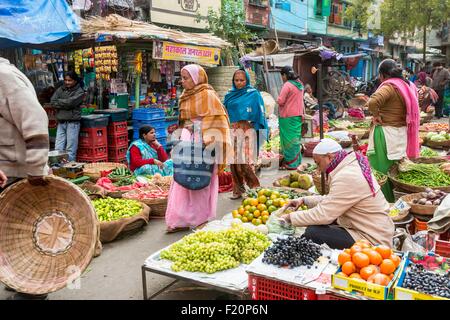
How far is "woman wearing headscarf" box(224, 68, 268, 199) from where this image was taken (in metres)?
6.66

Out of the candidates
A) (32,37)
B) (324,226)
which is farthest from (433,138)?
(32,37)

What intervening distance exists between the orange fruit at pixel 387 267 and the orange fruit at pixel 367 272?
6cm

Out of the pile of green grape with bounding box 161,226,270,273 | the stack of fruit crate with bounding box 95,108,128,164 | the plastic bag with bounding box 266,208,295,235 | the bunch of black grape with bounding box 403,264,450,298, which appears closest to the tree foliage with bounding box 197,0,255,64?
the stack of fruit crate with bounding box 95,108,128,164

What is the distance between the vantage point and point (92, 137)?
794cm

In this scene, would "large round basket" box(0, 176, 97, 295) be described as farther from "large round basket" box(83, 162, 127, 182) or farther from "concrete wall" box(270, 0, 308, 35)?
"concrete wall" box(270, 0, 308, 35)

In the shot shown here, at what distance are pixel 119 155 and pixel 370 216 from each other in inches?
233

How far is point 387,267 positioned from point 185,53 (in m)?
7.81

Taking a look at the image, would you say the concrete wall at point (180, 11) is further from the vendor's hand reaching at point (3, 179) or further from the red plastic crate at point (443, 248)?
the red plastic crate at point (443, 248)

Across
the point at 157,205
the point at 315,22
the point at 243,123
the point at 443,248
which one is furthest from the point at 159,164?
the point at 315,22

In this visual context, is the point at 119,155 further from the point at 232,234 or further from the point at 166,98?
the point at 232,234

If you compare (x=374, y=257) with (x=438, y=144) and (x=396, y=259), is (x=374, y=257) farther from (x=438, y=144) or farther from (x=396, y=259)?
(x=438, y=144)

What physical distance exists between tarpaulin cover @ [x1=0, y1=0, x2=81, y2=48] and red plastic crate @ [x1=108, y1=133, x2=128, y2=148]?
79.9 inches

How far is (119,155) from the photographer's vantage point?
8.52 meters

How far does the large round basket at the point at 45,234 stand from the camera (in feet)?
10.7
